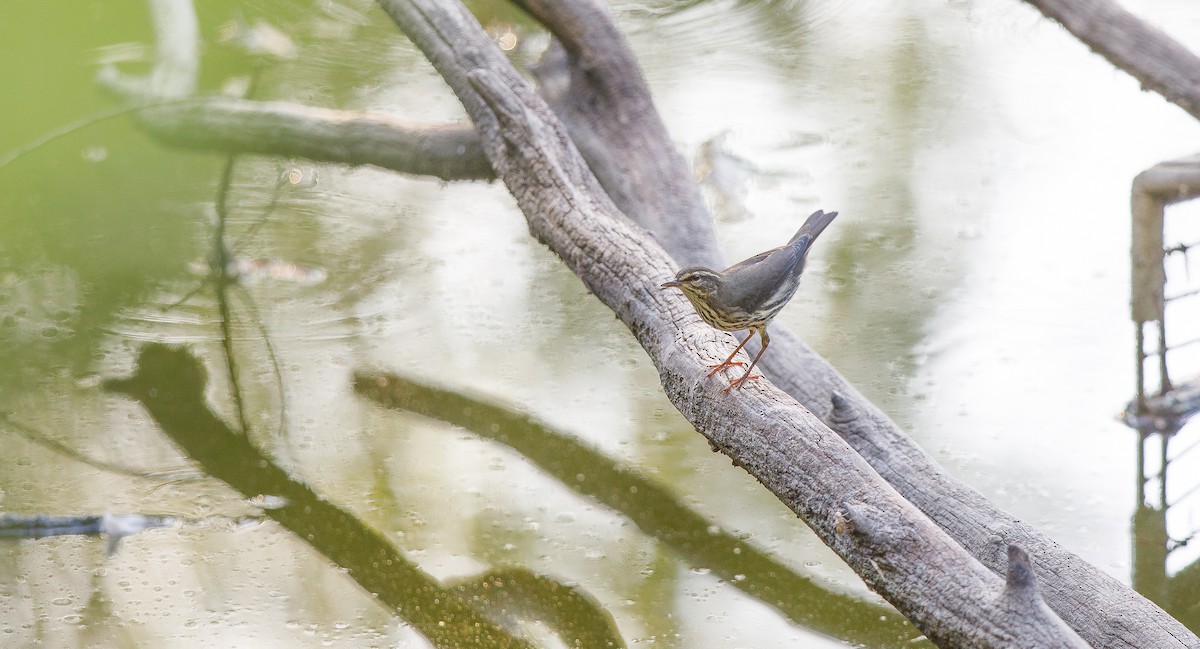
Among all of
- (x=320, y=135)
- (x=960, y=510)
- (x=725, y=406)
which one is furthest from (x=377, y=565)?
(x=320, y=135)

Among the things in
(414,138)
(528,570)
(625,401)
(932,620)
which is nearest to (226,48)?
(414,138)

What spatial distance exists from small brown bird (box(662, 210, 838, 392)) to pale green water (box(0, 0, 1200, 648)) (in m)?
0.91

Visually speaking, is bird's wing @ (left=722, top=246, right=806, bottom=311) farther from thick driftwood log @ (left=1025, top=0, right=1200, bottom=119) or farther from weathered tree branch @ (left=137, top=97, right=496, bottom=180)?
thick driftwood log @ (left=1025, top=0, right=1200, bottom=119)

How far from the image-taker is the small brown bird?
2.50 metres

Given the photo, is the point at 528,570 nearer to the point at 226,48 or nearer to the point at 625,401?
the point at 625,401

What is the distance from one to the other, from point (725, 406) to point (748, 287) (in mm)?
268

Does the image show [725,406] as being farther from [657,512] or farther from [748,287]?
[657,512]

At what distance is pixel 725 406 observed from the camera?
247 cm

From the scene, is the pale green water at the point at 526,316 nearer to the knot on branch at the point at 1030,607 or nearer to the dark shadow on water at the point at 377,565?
the dark shadow on water at the point at 377,565

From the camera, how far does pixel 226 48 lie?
6359 millimetres

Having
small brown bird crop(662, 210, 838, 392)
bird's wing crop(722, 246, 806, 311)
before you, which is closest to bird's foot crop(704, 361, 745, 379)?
small brown bird crop(662, 210, 838, 392)

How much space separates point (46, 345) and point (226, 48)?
2753 millimetres

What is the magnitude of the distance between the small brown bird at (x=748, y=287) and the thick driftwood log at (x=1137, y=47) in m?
2.29

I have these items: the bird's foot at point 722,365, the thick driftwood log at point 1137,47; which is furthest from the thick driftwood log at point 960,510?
the thick driftwood log at point 1137,47
